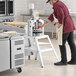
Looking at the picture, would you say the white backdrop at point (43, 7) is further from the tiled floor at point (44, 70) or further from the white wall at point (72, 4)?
the tiled floor at point (44, 70)

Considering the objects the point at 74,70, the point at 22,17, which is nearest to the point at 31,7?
the point at 22,17

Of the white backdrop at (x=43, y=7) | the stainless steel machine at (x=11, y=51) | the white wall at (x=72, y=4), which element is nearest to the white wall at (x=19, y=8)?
the white backdrop at (x=43, y=7)

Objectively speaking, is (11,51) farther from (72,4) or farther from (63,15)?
(72,4)

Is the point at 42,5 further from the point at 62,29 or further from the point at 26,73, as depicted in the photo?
the point at 26,73

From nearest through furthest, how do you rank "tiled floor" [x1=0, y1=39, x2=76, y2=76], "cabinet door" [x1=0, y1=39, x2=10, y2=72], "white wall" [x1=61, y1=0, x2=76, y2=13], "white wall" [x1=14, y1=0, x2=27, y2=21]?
1. "cabinet door" [x1=0, y1=39, x2=10, y2=72]
2. "tiled floor" [x1=0, y1=39, x2=76, y2=76]
3. "white wall" [x1=14, y1=0, x2=27, y2=21]
4. "white wall" [x1=61, y1=0, x2=76, y2=13]

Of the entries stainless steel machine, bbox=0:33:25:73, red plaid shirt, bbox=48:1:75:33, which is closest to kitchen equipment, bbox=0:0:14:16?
red plaid shirt, bbox=48:1:75:33

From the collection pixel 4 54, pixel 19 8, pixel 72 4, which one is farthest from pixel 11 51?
pixel 72 4

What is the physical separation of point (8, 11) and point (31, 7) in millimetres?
1012

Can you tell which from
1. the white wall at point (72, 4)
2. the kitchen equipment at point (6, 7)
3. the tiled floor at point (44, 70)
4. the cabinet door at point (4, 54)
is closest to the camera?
the cabinet door at point (4, 54)

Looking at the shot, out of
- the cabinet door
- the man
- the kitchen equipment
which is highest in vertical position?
the kitchen equipment

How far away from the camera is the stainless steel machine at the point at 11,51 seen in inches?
164

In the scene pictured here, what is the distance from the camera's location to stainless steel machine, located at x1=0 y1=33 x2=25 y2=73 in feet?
13.7

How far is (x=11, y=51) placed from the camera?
429 cm

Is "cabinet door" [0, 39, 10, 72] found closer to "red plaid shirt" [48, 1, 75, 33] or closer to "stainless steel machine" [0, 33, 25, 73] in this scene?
"stainless steel machine" [0, 33, 25, 73]
